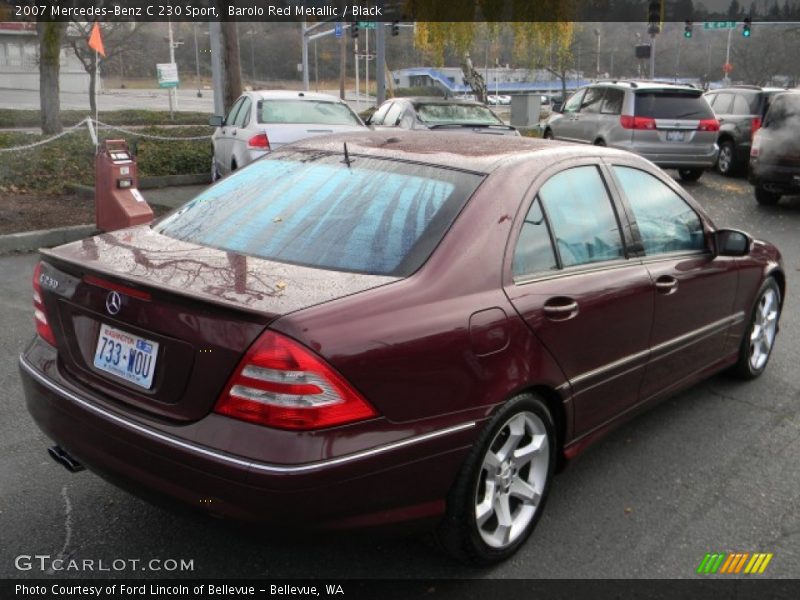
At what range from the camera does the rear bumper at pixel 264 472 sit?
2.40 metres

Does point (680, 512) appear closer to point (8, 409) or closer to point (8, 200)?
point (8, 409)

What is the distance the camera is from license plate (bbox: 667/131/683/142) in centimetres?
1395

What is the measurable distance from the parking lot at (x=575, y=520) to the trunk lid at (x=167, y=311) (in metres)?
0.46

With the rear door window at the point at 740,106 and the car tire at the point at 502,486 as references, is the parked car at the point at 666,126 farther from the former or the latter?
the car tire at the point at 502,486

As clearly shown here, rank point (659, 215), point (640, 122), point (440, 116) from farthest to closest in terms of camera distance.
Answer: point (640, 122)
point (440, 116)
point (659, 215)

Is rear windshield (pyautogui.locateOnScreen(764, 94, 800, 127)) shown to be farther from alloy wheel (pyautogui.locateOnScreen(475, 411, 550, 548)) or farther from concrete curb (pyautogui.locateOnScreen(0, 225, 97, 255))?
alloy wheel (pyautogui.locateOnScreen(475, 411, 550, 548))

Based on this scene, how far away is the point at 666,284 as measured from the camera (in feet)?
12.6

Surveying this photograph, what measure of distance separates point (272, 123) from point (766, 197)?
7.84m

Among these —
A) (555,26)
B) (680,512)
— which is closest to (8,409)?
(680,512)

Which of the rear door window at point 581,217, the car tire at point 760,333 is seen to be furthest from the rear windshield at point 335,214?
the car tire at point 760,333

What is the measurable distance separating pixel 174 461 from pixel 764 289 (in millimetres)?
3990

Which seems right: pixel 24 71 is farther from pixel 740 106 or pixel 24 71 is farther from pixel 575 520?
pixel 575 520

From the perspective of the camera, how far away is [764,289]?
5027mm

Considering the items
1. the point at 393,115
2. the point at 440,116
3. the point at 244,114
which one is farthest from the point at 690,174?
the point at 244,114
